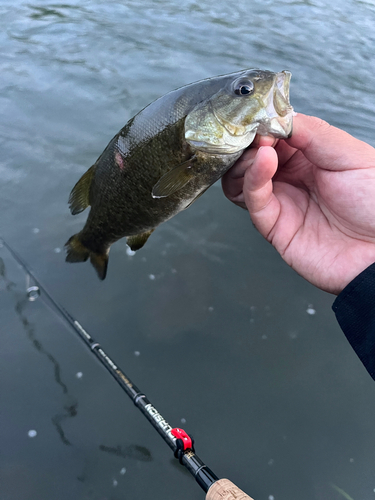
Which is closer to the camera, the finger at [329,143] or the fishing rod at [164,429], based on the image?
the fishing rod at [164,429]

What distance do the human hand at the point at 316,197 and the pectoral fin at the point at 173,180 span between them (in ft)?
1.07

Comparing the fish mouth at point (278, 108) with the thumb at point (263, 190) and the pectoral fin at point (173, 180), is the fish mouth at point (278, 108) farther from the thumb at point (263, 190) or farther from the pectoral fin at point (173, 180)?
the pectoral fin at point (173, 180)

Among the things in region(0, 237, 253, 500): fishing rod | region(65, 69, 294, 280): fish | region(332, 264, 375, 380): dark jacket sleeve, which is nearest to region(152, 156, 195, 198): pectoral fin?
region(65, 69, 294, 280): fish

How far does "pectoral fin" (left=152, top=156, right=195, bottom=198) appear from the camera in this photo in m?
1.81

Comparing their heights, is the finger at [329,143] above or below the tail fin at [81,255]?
above

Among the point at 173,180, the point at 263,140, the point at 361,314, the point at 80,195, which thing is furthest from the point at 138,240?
the point at 361,314

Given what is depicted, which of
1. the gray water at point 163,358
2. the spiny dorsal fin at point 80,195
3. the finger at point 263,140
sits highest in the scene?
the finger at point 263,140

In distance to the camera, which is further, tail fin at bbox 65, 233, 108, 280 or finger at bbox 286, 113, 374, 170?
tail fin at bbox 65, 233, 108, 280

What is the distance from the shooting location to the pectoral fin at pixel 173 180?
5.92 feet

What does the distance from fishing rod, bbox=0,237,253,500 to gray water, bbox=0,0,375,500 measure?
92 mm

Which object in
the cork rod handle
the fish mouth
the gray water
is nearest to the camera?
the cork rod handle

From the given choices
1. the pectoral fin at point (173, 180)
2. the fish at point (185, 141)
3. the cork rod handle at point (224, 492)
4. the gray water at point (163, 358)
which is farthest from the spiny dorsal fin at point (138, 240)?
the cork rod handle at point (224, 492)

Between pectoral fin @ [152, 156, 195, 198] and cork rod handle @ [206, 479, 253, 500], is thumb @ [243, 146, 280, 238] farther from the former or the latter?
cork rod handle @ [206, 479, 253, 500]

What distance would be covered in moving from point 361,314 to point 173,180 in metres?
1.21
